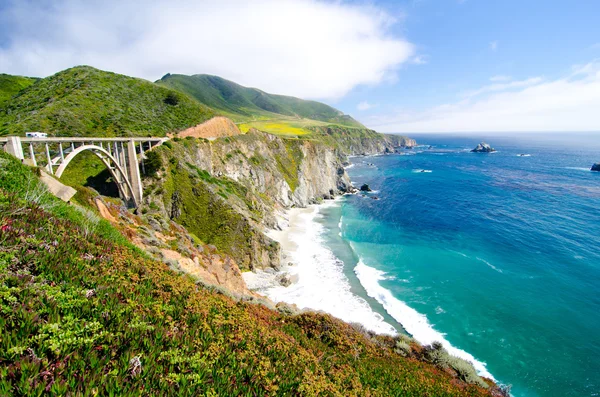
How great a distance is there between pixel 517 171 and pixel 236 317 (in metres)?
137

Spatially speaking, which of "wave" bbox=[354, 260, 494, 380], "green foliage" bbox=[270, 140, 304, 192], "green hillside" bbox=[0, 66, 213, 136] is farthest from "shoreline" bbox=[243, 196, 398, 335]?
"green hillside" bbox=[0, 66, 213, 136]

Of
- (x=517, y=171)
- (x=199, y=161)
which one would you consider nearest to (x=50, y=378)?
(x=199, y=161)

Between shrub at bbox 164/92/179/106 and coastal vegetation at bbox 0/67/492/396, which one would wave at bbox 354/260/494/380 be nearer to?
coastal vegetation at bbox 0/67/492/396

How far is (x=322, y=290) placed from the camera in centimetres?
3338

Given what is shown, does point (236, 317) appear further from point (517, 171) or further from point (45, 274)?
point (517, 171)

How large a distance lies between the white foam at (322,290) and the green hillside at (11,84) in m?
79.2

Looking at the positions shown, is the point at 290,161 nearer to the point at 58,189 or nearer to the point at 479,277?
the point at 479,277

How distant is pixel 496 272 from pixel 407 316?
17.9 metres

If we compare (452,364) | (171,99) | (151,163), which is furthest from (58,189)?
(171,99)

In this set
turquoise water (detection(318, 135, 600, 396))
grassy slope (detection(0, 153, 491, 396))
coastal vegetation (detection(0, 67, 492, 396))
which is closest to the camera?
grassy slope (detection(0, 153, 491, 396))

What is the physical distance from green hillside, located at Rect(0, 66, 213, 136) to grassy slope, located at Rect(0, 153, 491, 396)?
40.6m

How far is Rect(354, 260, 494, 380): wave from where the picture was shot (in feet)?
80.6

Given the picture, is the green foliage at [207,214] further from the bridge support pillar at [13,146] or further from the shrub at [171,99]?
the shrub at [171,99]

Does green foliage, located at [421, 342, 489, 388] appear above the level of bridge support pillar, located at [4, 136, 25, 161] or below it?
below
